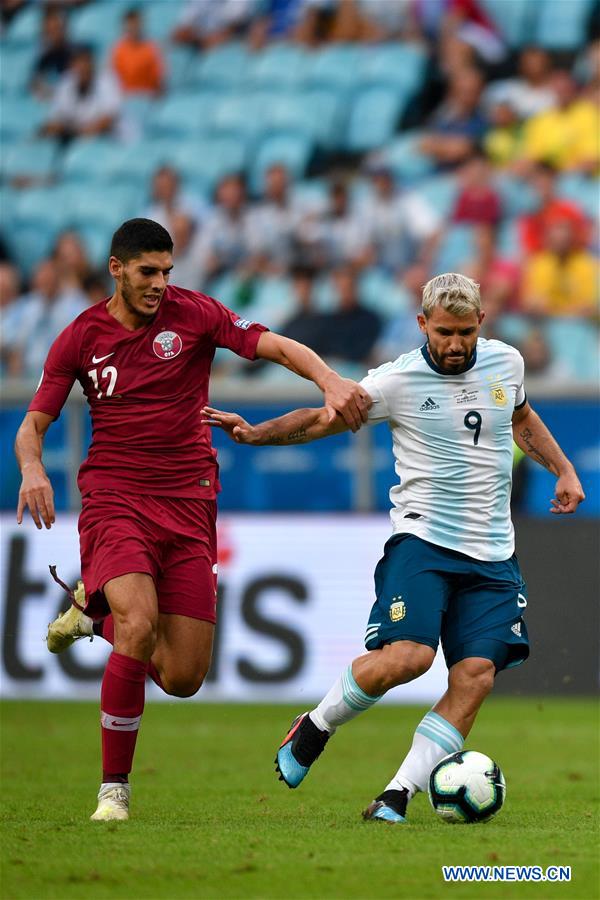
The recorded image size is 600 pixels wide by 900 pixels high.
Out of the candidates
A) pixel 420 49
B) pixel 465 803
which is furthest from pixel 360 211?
pixel 465 803

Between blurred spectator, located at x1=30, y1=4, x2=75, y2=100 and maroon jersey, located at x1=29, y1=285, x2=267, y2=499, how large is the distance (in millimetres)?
14967

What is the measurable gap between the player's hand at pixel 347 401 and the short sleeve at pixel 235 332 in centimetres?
55

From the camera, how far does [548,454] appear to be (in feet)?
23.5

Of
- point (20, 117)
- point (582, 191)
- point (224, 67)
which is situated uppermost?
point (224, 67)

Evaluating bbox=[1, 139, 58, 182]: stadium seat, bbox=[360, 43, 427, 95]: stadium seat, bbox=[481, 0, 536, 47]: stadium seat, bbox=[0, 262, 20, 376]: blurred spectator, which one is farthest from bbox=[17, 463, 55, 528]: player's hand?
bbox=[1, 139, 58, 182]: stadium seat

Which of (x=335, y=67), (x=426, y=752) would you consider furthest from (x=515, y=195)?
(x=426, y=752)

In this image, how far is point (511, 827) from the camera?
6410mm

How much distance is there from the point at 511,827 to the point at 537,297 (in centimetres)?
1027

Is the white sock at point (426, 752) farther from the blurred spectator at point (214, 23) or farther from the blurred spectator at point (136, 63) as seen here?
the blurred spectator at point (214, 23)

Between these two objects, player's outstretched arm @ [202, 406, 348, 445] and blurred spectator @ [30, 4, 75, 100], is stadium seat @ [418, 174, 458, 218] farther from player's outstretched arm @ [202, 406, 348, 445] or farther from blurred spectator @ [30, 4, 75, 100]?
player's outstretched arm @ [202, 406, 348, 445]

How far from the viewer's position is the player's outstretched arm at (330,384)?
6.68m

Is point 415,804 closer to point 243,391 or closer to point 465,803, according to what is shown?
point 465,803

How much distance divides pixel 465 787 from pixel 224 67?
16.2 metres

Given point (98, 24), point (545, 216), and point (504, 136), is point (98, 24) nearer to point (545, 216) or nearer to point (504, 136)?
point (504, 136)
